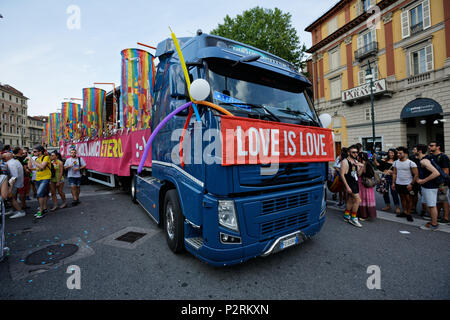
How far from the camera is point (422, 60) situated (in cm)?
1639

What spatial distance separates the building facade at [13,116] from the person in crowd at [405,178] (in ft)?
240

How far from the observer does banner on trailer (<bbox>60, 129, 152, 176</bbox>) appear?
5441 millimetres

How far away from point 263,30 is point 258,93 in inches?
A: 806

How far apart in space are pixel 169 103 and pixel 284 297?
3.15 metres

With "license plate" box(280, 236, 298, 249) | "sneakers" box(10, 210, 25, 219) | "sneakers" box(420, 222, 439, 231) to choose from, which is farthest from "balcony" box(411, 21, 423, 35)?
"sneakers" box(10, 210, 25, 219)

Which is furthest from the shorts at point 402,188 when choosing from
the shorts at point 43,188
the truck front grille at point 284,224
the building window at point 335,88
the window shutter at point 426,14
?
the building window at point 335,88

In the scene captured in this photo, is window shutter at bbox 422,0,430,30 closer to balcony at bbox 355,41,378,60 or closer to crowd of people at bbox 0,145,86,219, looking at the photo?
balcony at bbox 355,41,378,60

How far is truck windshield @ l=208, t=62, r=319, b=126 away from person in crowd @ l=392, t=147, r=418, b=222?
3228mm

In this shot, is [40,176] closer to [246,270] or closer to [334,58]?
[246,270]

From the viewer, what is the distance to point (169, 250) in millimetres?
3393
